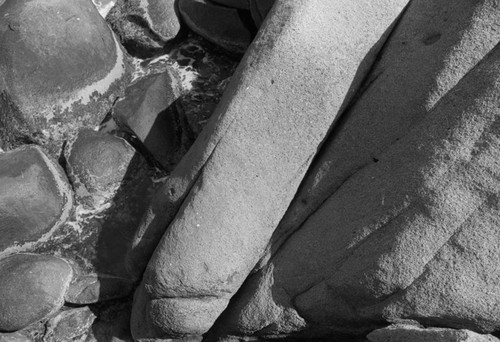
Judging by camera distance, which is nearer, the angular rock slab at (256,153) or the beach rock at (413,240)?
the beach rock at (413,240)

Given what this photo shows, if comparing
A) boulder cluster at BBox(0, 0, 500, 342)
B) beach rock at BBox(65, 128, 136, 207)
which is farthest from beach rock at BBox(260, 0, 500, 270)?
beach rock at BBox(65, 128, 136, 207)

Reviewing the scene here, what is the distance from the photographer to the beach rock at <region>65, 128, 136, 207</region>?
9.63 ft

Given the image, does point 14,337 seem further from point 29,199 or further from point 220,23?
point 220,23

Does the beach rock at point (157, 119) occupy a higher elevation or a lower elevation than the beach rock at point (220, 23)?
lower

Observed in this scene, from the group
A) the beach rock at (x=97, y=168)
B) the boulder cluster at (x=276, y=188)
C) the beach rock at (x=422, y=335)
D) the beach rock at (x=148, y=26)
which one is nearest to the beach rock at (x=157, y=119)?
the boulder cluster at (x=276, y=188)

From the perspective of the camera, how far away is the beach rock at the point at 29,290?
8.55 feet

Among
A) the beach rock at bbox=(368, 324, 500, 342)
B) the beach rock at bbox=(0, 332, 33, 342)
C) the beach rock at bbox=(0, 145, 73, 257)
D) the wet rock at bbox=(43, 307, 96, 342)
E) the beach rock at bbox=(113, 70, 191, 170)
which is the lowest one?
the beach rock at bbox=(0, 332, 33, 342)

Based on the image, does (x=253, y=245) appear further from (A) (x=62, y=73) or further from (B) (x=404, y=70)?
(A) (x=62, y=73)

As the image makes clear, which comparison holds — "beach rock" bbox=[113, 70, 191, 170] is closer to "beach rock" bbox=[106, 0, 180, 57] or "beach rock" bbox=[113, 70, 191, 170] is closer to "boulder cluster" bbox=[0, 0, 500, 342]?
"boulder cluster" bbox=[0, 0, 500, 342]

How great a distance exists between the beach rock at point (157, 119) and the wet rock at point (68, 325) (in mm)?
698

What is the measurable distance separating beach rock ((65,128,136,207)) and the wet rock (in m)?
0.47

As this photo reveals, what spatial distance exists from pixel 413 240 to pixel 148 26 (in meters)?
1.81

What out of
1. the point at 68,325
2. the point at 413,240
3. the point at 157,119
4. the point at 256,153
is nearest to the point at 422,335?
the point at 413,240

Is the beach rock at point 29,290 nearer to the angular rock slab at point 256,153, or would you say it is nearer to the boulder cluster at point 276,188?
the boulder cluster at point 276,188
